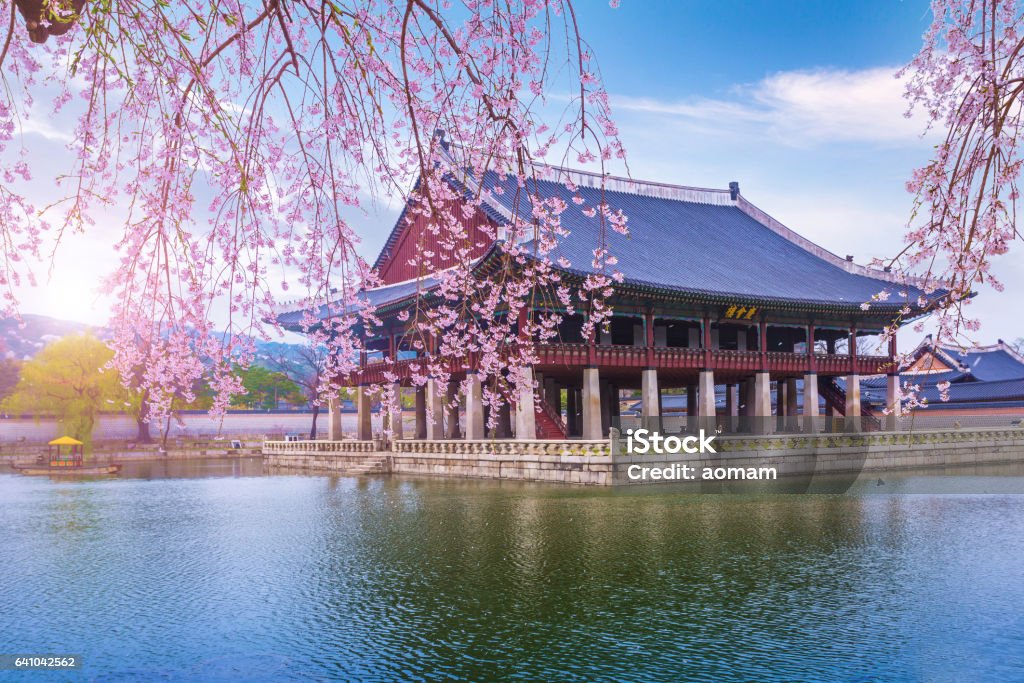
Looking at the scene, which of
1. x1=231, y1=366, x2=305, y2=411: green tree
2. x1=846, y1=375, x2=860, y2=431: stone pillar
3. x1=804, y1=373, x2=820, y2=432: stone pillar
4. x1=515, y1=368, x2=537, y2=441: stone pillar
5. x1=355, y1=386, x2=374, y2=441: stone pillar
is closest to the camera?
x1=515, y1=368, x2=537, y2=441: stone pillar

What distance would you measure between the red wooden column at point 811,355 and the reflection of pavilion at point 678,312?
0.06 metres

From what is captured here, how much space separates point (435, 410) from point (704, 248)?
47.3 feet

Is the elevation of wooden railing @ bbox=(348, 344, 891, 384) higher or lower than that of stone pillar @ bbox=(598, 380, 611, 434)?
higher

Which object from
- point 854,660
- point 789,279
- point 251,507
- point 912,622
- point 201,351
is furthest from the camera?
point 789,279

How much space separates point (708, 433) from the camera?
28547 mm

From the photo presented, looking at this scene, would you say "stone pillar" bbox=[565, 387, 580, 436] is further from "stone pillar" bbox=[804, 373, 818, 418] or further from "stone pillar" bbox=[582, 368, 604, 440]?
"stone pillar" bbox=[804, 373, 818, 418]

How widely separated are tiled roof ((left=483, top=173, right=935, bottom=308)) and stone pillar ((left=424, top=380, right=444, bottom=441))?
8226 mm

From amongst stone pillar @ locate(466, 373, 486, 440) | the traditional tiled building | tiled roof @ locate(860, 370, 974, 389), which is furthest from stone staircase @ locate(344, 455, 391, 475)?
tiled roof @ locate(860, 370, 974, 389)

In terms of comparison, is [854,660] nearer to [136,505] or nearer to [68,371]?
[136,505]

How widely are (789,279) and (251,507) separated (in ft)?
84.5

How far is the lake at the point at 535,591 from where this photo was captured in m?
9.23

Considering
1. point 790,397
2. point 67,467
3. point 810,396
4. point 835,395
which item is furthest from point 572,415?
point 67,467

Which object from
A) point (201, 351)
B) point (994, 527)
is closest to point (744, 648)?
point (201, 351)

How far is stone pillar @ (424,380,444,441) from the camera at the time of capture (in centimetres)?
3584
